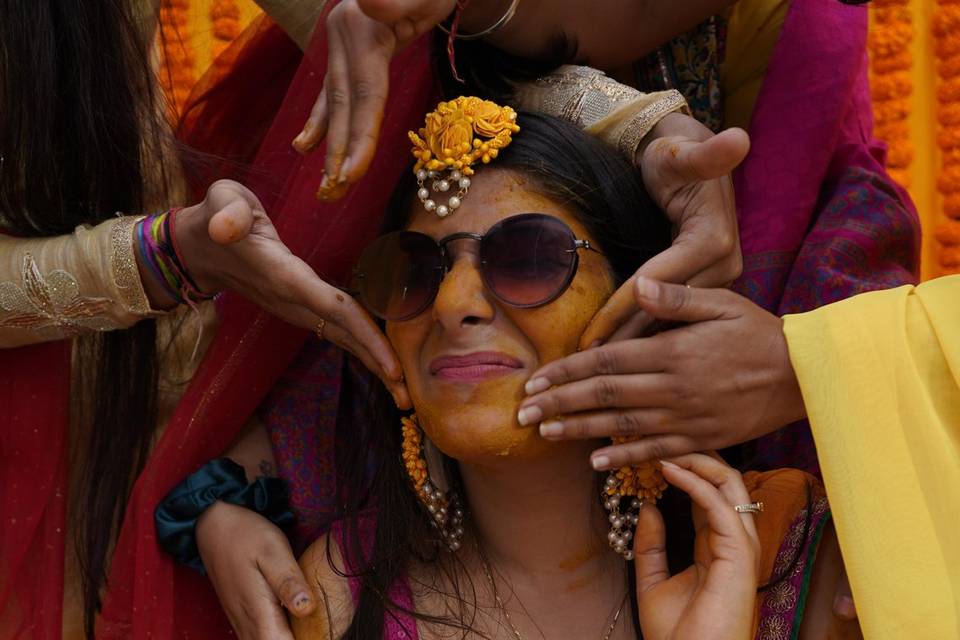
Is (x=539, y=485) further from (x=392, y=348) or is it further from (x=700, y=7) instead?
(x=700, y=7)

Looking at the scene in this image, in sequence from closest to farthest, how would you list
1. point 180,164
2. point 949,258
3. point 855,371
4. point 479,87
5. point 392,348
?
point 855,371
point 392,348
point 479,87
point 180,164
point 949,258

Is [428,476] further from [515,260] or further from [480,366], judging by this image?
[515,260]

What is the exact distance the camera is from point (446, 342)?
1.83m

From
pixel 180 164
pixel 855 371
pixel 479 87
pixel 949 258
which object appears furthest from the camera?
pixel 949 258

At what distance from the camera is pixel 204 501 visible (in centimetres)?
213

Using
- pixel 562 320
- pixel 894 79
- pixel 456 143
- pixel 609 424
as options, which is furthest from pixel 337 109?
pixel 894 79

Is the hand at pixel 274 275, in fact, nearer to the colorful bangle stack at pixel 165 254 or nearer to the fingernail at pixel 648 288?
the colorful bangle stack at pixel 165 254

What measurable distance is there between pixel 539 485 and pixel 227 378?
1.87 feet

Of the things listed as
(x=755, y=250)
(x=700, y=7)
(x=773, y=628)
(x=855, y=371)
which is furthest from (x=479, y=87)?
(x=773, y=628)

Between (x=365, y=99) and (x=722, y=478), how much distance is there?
2.26 feet

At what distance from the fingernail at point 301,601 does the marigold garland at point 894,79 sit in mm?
1715

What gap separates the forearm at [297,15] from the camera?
7.61ft

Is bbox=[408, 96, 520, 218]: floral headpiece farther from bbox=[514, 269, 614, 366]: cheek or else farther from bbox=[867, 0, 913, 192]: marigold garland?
bbox=[867, 0, 913, 192]: marigold garland

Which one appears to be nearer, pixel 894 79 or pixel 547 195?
pixel 547 195
